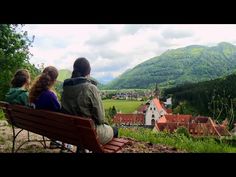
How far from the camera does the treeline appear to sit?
18.9ft

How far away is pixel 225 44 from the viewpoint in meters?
5.92

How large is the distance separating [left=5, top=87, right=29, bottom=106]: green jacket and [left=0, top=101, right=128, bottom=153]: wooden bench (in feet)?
0.53

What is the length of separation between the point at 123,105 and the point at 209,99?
1.13 m

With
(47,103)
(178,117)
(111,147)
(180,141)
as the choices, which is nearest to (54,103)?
(47,103)

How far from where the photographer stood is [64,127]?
4426 mm

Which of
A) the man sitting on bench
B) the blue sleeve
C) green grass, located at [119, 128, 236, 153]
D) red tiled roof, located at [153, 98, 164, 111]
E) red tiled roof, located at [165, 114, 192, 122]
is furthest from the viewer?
red tiled roof, located at [153, 98, 164, 111]

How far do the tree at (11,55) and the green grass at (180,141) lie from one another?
5.04ft

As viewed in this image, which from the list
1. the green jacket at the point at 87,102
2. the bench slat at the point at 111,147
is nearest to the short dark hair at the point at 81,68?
the green jacket at the point at 87,102

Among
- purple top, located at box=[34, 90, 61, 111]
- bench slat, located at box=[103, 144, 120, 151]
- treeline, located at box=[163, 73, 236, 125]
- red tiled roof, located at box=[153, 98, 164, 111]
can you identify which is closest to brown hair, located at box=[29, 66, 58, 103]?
purple top, located at box=[34, 90, 61, 111]

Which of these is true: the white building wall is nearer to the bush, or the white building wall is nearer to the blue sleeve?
the bush

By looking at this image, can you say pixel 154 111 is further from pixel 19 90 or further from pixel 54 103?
pixel 19 90
